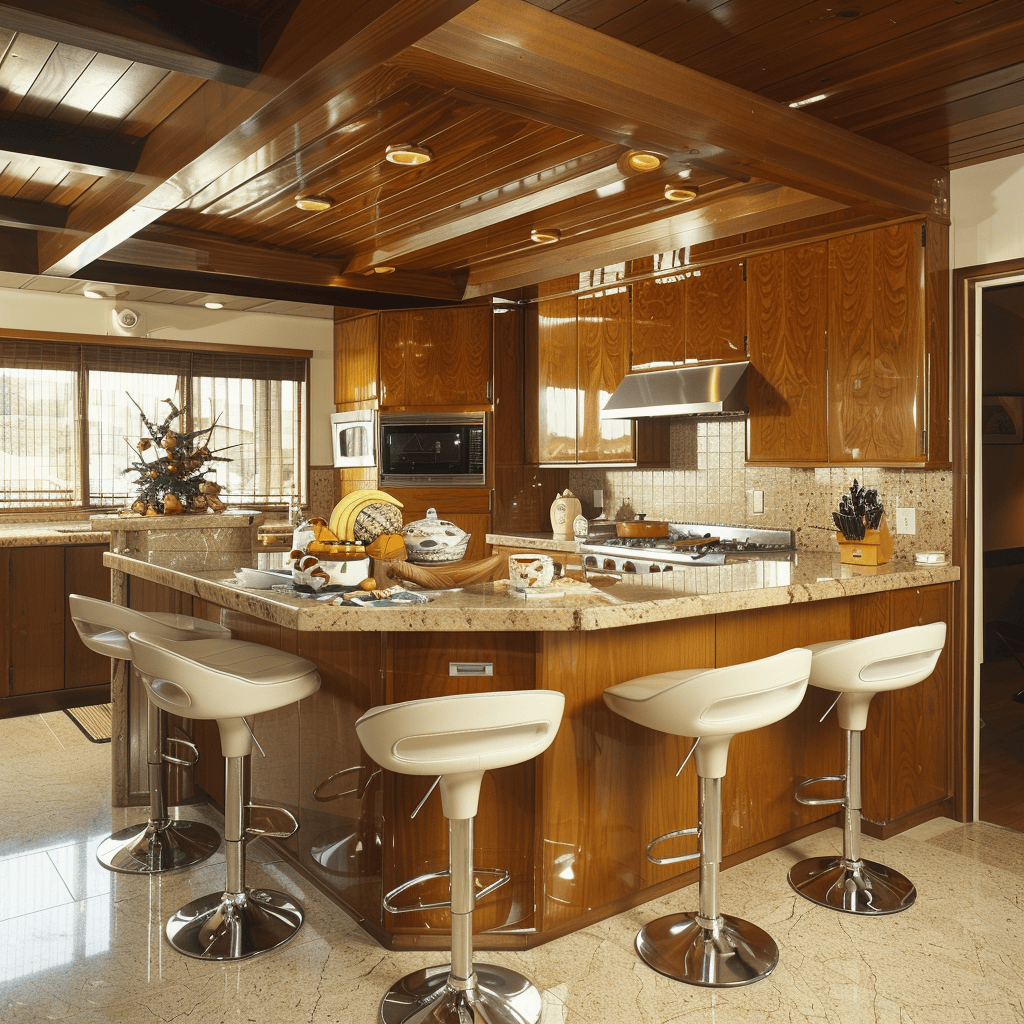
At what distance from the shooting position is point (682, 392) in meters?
4.05

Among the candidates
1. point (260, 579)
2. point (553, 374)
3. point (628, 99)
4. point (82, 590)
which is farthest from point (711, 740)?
point (82, 590)

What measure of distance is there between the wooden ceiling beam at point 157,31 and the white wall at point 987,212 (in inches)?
101

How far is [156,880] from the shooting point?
283 centimetres

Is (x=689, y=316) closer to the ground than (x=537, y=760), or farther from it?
farther from it

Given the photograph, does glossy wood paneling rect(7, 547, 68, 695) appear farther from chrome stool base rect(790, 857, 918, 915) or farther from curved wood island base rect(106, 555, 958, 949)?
chrome stool base rect(790, 857, 918, 915)

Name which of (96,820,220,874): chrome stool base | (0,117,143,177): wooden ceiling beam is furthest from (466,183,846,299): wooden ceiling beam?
(96,820,220,874): chrome stool base

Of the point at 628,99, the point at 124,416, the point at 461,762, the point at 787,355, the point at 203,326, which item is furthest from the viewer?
the point at 203,326

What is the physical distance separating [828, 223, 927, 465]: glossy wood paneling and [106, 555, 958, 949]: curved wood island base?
612mm

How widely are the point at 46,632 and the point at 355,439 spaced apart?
210 cm

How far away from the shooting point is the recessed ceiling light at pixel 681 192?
322 centimetres

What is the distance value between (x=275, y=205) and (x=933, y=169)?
8.21ft

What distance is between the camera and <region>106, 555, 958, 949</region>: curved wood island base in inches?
93.9

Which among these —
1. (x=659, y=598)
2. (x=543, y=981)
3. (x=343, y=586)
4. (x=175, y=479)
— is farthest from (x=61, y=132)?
(x=543, y=981)

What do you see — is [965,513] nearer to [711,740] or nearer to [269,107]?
[711,740]
